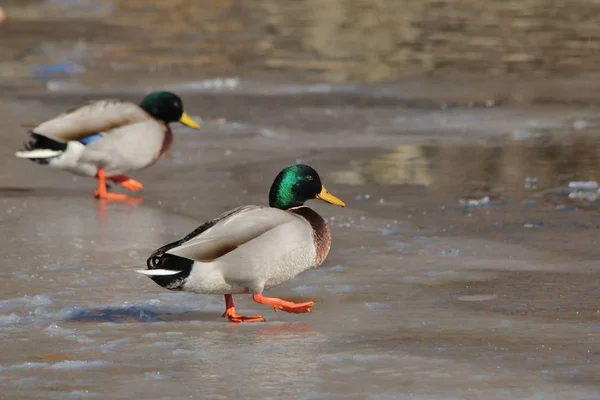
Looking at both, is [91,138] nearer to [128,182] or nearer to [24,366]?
[128,182]

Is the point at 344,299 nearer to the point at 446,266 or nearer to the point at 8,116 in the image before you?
the point at 446,266

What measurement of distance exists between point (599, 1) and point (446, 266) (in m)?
23.0

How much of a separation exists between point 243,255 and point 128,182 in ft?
14.3

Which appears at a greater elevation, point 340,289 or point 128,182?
point 340,289

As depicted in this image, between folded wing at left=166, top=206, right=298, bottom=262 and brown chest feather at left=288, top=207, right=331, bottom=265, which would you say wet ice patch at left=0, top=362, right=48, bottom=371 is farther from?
brown chest feather at left=288, top=207, right=331, bottom=265

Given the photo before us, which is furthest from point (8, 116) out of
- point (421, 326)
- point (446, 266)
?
point (421, 326)

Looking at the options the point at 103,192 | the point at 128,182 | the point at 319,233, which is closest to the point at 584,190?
the point at 128,182

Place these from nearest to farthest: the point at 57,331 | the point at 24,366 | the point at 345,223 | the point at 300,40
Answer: the point at 24,366 → the point at 57,331 → the point at 345,223 → the point at 300,40

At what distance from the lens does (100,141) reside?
1060 centimetres

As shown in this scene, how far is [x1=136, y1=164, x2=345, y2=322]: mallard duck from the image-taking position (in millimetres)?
6438

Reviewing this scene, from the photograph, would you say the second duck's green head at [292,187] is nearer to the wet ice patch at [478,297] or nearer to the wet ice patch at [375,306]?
the wet ice patch at [375,306]

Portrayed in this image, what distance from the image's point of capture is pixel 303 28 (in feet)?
80.4

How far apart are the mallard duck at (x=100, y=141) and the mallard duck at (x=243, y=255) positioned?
392 cm

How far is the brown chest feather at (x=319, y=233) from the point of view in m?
6.83
